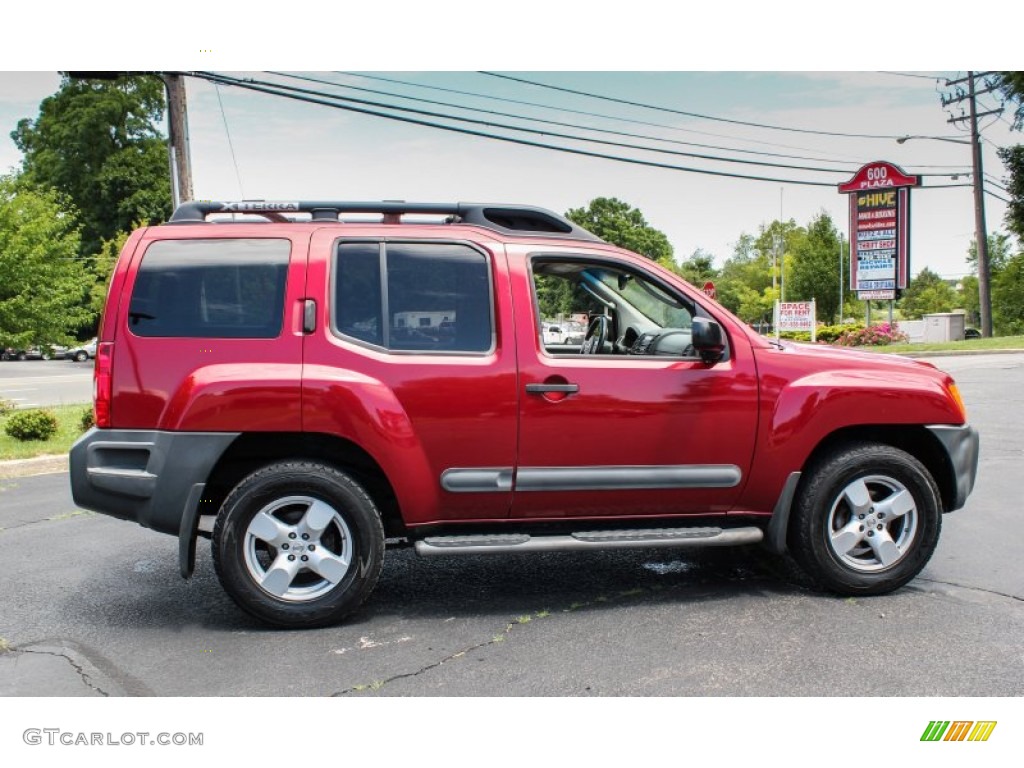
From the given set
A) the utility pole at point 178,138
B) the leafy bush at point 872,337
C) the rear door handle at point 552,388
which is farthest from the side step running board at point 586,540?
the leafy bush at point 872,337

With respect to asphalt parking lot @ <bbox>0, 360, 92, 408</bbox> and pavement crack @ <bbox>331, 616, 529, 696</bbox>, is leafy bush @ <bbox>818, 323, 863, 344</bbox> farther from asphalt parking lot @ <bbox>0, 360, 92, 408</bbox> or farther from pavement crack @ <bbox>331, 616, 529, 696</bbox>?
pavement crack @ <bbox>331, 616, 529, 696</bbox>

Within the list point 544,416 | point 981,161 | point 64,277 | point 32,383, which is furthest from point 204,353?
point 981,161

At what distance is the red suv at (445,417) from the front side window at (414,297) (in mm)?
11

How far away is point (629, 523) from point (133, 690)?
243cm

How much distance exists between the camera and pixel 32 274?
12633 mm

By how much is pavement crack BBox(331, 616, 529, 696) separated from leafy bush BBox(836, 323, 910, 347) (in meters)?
29.8

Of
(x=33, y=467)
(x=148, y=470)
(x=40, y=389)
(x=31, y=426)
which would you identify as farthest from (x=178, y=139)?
(x=40, y=389)

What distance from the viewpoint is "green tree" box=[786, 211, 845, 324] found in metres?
52.1

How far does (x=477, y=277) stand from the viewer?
4.14 m

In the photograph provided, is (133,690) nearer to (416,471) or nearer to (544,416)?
(416,471)

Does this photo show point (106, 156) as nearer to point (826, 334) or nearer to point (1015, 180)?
point (826, 334)

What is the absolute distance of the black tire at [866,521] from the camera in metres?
4.20

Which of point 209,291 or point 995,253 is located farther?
point 995,253
